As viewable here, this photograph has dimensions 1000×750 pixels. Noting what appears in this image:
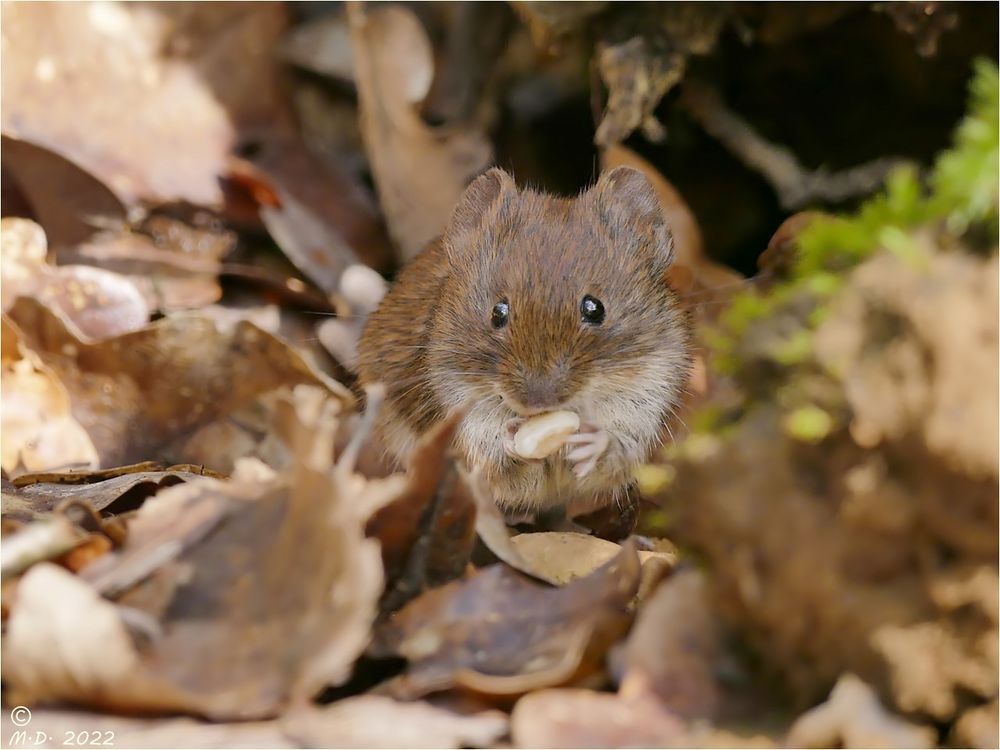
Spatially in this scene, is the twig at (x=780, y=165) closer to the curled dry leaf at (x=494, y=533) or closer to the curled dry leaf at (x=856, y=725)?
the curled dry leaf at (x=494, y=533)

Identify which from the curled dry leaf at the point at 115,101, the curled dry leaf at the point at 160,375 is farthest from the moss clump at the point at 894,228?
the curled dry leaf at the point at 115,101

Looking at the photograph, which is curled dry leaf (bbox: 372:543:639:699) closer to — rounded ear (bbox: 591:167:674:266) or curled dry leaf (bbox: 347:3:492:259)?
rounded ear (bbox: 591:167:674:266)

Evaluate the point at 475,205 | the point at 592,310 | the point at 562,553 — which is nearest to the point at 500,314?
the point at 592,310

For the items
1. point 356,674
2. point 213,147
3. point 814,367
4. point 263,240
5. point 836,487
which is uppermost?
point 213,147

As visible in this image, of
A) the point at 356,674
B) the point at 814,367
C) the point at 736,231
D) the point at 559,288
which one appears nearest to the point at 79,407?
the point at 559,288

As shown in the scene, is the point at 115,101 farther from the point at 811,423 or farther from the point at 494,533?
the point at 811,423

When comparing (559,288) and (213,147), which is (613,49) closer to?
(559,288)
